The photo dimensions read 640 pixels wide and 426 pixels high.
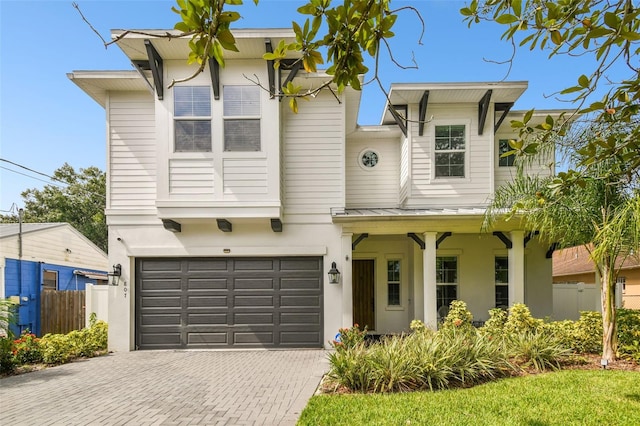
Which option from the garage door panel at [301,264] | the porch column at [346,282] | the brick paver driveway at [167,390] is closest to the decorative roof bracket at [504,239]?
the porch column at [346,282]

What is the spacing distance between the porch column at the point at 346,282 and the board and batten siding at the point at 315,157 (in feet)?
2.84

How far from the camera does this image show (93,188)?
2883 cm

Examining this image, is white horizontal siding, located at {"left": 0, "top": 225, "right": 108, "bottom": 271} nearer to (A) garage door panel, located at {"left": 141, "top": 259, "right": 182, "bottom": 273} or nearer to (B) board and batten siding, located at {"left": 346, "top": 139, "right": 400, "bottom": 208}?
(A) garage door panel, located at {"left": 141, "top": 259, "right": 182, "bottom": 273}

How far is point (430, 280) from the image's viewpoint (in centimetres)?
A: 904

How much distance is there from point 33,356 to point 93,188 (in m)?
Answer: 24.0

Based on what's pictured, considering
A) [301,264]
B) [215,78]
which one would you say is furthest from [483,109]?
[215,78]

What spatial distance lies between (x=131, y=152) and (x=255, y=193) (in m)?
3.26

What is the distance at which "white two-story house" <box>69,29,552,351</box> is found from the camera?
28.1 feet

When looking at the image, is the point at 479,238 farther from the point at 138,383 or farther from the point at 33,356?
the point at 33,356

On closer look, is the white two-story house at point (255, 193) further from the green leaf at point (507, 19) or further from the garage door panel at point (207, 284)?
the green leaf at point (507, 19)

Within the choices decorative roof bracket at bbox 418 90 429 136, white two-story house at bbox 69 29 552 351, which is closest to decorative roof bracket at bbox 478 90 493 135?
white two-story house at bbox 69 29 552 351

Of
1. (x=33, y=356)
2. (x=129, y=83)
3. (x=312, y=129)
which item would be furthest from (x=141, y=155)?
(x=33, y=356)

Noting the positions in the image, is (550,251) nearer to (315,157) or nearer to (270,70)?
(315,157)

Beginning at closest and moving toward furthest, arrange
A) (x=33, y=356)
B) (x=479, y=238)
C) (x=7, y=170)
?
1. (x=33, y=356)
2. (x=479, y=238)
3. (x=7, y=170)
